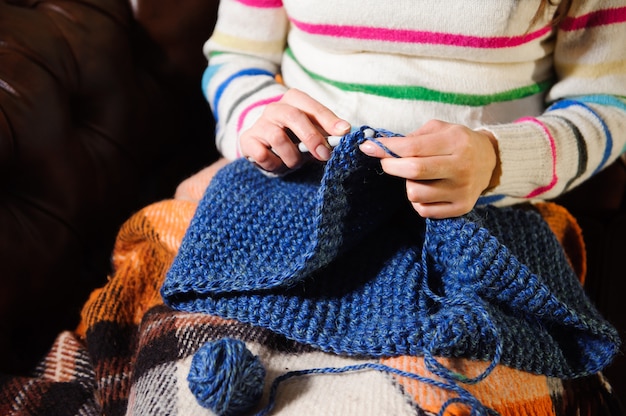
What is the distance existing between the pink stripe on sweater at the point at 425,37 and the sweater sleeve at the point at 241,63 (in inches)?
3.8

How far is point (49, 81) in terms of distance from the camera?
613mm

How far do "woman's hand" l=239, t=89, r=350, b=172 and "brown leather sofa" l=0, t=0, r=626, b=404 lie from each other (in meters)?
0.23

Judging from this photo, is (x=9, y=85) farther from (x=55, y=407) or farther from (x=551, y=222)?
(x=551, y=222)

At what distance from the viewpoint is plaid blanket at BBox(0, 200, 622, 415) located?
417 mm

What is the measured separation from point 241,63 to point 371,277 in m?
0.34

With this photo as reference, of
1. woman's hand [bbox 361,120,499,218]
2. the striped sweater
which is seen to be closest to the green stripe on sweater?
the striped sweater

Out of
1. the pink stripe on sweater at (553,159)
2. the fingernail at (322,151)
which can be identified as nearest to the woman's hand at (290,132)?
the fingernail at (322,151)

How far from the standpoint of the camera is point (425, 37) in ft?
1.81

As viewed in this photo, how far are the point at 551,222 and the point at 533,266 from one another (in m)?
0.13

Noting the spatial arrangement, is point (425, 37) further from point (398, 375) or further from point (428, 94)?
point (398, 375)

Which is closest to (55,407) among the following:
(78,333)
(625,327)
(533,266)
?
(78,333)

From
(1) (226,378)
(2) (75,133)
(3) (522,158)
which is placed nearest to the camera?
(1) (226,378)

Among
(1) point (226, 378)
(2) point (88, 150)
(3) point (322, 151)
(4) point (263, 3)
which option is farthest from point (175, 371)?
(4) point (263, 3)

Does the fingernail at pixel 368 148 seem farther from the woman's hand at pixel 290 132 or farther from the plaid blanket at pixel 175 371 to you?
the plaid blanket at pixel 175 371
